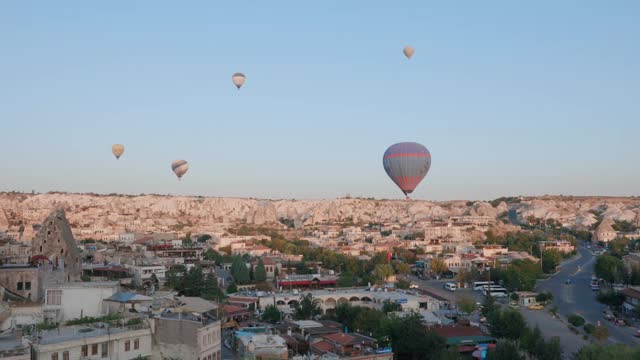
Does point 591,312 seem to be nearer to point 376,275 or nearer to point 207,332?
point 376,275

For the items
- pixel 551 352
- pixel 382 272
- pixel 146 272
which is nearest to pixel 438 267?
pixel 382 272

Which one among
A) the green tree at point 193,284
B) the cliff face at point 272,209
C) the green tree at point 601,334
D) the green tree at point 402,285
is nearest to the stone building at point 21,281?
the green tree at point 193,284

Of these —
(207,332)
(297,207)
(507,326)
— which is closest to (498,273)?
(507,326)

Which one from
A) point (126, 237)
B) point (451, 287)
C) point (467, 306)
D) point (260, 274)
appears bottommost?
point (451, 287)

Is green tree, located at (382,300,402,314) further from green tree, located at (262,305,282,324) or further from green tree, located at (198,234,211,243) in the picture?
green tree, located at (198,234,211,243)

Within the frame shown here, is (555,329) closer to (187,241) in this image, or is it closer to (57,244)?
(57,244)

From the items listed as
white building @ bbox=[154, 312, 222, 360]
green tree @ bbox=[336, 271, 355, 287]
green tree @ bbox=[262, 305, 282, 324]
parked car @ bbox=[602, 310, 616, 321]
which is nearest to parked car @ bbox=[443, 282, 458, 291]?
green tree @ bbox=[336, 271, 355, 287]
